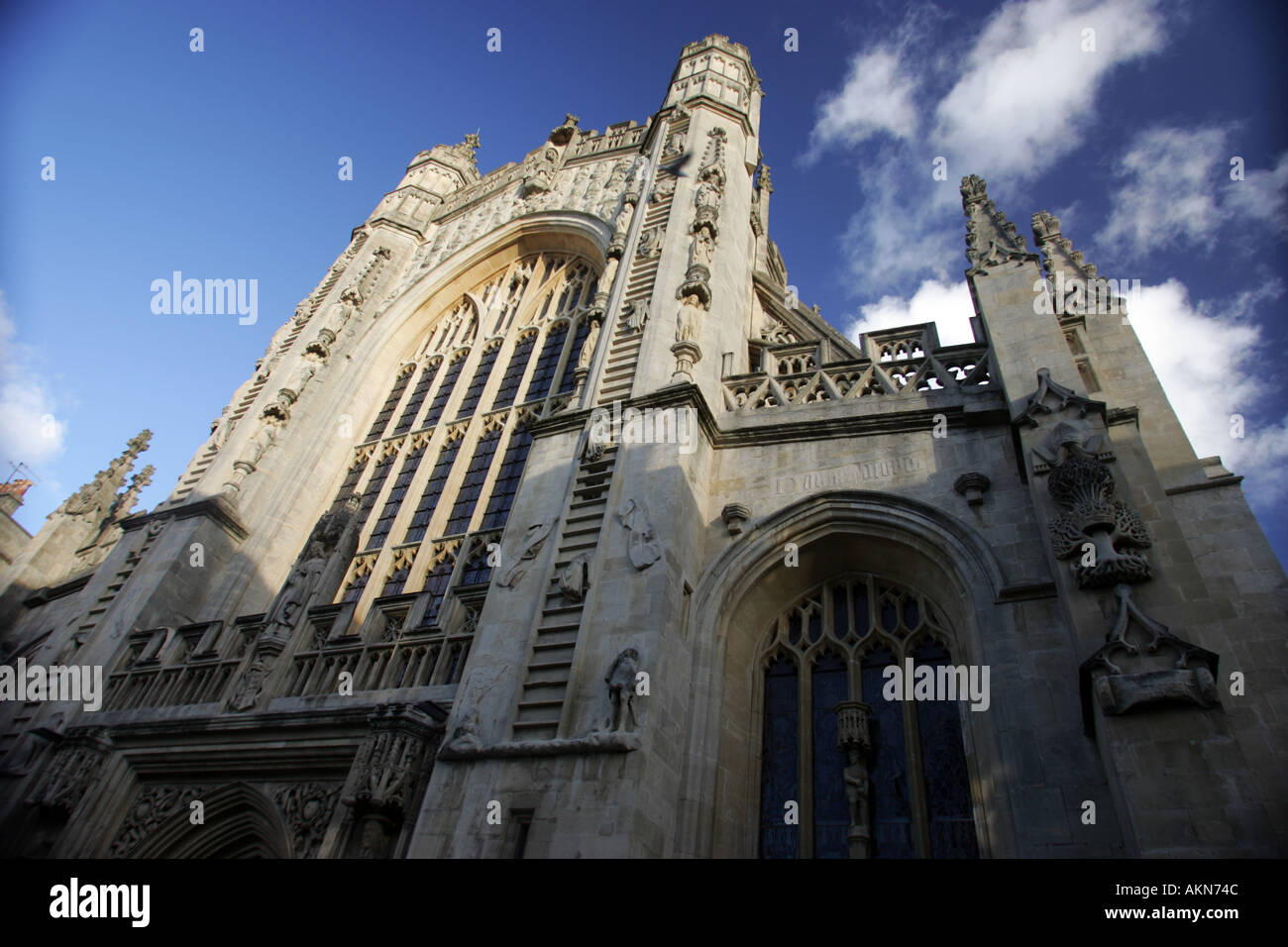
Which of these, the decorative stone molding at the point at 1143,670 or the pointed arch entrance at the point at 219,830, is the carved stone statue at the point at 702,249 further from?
the pointed arch entrance at the point at 219,830

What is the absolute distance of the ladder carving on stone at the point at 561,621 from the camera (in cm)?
736

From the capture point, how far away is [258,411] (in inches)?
637

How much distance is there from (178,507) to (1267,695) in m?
15.1

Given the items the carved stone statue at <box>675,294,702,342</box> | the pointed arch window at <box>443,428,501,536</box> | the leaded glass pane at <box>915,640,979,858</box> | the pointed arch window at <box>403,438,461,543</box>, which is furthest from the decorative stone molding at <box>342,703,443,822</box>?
the carved stone statue at <box>675,294,702,342</box>

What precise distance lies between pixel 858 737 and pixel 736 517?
270 centimetres

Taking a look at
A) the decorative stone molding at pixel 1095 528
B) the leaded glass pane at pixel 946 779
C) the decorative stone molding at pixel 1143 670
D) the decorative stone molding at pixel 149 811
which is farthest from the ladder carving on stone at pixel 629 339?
the decorative stone molding at pixel 149 811

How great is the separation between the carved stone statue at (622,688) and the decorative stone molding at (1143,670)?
11.7ft

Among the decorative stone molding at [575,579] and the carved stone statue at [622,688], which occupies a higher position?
the decorative stone molding at [575,579]

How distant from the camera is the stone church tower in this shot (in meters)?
6.31

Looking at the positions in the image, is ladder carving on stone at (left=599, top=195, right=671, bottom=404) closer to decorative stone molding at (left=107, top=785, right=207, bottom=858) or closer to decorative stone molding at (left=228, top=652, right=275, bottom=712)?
decorative stone molding at (left=228, top=652, right=275, bottom=712)

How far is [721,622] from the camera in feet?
28.0
